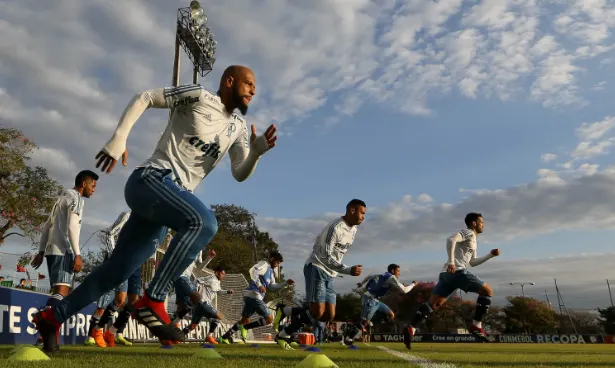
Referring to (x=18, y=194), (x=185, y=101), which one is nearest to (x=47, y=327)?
(x=185, y=101)

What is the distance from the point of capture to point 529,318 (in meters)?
69.6

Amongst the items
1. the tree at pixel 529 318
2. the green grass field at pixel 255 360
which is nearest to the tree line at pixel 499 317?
the tree at pixel 529 318

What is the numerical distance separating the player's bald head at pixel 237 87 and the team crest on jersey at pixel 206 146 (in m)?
0.34

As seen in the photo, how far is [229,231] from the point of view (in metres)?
52.5

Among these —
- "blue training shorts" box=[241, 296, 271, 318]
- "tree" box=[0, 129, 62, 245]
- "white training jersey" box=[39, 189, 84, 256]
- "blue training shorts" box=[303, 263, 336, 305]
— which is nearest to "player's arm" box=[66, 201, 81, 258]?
"white training jersey" box=[39, 189, 84, 256]

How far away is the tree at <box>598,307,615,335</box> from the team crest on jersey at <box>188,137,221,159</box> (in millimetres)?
69770

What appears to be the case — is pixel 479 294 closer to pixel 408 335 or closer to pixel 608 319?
pixel 408 335

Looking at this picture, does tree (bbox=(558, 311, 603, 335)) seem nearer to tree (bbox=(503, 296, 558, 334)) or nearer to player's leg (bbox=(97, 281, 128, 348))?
tree (bbox=(503, 296, 558, 334))

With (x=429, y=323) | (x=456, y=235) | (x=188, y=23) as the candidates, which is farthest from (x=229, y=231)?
(x=456, y=235)

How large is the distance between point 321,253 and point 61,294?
3.97 metres

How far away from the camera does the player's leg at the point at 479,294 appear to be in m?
9.54

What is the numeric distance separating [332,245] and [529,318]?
70120 mm

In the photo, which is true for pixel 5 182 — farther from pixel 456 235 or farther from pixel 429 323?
pixel 429 323

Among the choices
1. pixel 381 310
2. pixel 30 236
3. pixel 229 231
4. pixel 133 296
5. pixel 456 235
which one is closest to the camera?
pixel 133 296
